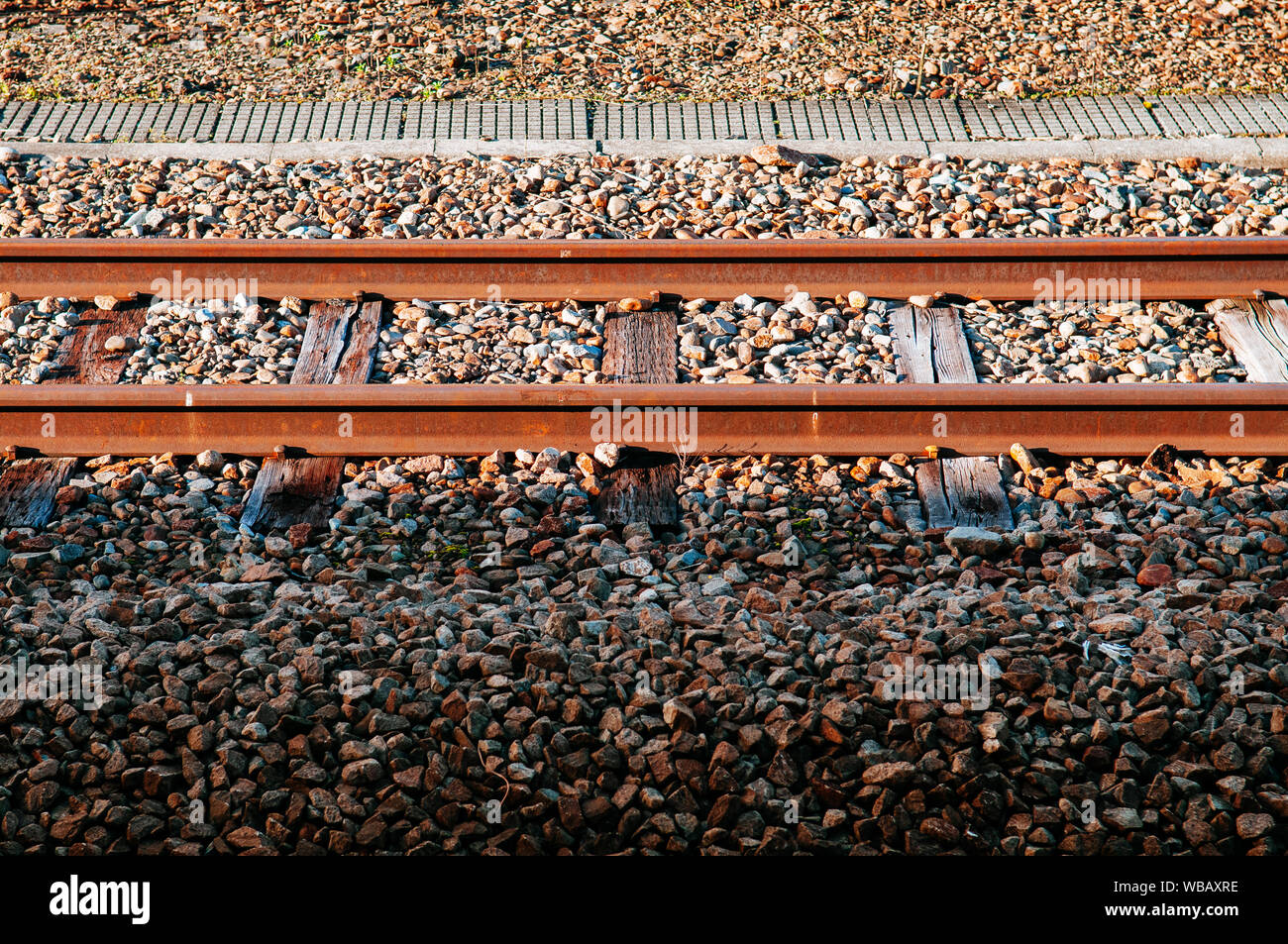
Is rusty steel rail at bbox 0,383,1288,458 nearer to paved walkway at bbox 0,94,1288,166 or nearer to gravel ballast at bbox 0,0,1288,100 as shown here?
paved walkway at bbox 0,94,1288,166

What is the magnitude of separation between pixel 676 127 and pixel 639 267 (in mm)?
2247

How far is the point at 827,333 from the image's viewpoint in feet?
19.3

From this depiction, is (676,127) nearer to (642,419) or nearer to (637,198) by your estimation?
(637,198)

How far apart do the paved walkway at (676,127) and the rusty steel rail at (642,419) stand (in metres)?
3.15

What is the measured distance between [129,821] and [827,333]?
151 inches

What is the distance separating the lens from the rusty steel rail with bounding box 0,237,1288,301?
6.18 meters

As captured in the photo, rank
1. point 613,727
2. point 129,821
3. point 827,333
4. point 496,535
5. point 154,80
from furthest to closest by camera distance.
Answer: point 154,80 → point 827,333 → point 496,535 → point 613,727 → point 129,821

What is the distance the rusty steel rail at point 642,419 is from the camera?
16.4 feet

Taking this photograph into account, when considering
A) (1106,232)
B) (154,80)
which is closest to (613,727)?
(1106,232)

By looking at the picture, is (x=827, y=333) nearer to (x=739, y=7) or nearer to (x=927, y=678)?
(x=927, y=678)

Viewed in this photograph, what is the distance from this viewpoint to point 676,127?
26.6ft

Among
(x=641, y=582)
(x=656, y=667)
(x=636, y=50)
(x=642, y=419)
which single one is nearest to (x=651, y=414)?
(x=642, y=419)

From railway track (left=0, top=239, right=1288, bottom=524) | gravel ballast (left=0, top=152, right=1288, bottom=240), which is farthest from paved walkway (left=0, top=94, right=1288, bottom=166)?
railway track (left=0, top=239, right=1288, bottom=524)

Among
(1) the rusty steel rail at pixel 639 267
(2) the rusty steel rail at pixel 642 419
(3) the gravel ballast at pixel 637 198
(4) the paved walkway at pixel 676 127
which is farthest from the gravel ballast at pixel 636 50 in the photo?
(2) the rusty steel rail at pixel 642 419
